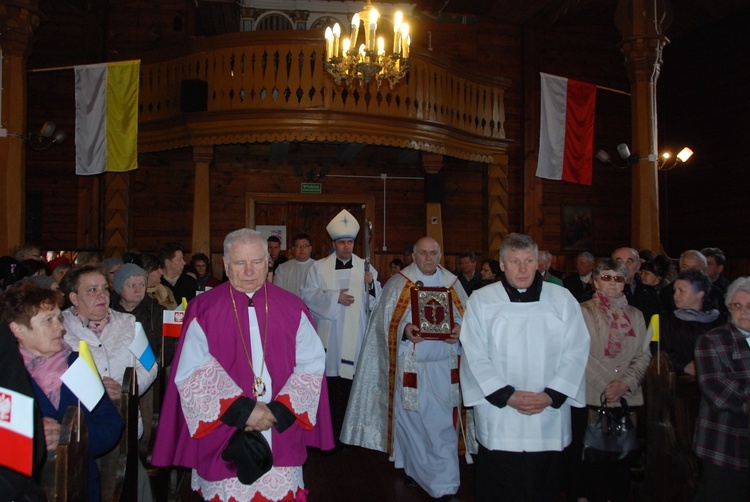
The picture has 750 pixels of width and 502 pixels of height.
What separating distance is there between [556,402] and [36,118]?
37.1 ft

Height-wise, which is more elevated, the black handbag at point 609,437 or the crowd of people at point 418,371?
the crowd of people at point 418,371

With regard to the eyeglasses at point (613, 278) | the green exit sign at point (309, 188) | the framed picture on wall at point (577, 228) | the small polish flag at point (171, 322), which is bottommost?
the small polish flag at point (171, 322)

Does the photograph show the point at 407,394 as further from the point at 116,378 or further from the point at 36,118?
the point at 36,118

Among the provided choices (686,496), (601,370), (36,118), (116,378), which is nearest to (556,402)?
(601,370)

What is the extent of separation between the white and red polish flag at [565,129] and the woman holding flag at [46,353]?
891cm

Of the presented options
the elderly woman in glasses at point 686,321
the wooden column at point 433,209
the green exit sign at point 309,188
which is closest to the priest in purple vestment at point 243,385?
the elderly woman in glasses at point 686,321

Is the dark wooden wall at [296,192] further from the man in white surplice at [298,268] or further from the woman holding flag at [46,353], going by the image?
the woman holding flag at [46,353]

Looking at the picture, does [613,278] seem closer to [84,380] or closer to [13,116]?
[84,380]

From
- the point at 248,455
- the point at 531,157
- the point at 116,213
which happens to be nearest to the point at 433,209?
the point at 531,157

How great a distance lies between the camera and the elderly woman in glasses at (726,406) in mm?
3451

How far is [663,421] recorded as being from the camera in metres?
4.08

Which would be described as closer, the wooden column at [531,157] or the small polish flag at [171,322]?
the small polish flag at [171,322]

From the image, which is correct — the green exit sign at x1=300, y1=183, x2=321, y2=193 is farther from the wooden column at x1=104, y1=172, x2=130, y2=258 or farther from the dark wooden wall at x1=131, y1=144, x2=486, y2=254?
the wooden column at x1=104, y1=172, x2=130, y2=258

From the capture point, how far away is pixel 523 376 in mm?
3693
